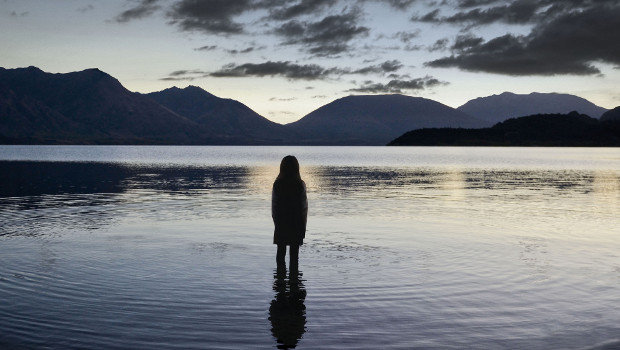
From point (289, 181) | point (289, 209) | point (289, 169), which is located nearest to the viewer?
point (289, 169)

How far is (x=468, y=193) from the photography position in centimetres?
4197

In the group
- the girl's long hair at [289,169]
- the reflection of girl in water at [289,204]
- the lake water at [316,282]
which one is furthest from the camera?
the reflection of girl in water at [289,204]

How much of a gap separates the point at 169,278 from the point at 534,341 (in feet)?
28.5

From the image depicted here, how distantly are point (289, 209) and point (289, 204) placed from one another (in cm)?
13

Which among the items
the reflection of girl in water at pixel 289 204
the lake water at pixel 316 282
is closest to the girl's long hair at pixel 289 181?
the reflection of girl in water at pixel 289 204

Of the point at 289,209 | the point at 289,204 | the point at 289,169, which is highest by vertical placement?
the point at 289,169

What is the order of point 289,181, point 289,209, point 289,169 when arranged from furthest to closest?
point 289,209 → point 289,181 → point 289,169

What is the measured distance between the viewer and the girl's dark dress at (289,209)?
44.7ft

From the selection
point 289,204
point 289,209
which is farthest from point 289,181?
point 289,209

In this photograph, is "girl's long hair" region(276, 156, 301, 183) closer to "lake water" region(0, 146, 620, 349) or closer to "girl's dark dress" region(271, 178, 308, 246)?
"girl's dark dress" region(271, 178, 308, 246)

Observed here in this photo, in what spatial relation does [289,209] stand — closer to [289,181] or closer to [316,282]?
[289,181]

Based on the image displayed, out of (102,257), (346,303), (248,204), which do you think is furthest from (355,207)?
(346,303)

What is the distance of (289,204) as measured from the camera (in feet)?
44.9

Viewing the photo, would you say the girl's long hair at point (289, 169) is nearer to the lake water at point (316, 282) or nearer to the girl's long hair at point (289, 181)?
the girl's long hair at point (289, 181)
